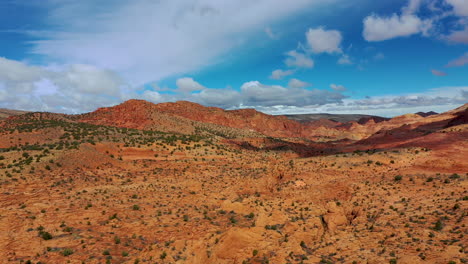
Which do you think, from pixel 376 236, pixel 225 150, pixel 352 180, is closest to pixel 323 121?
pixel 225 150

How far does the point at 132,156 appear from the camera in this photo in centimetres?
3347

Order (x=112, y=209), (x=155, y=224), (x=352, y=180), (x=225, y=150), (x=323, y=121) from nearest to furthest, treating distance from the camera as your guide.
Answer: (x=155, y=224) → (x=112, y=209) → (x=352, y=180) → (x=225, y=150) → (x=323, y=121)

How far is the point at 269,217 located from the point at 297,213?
8.28 ft

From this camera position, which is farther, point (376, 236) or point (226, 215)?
point (226, 215)

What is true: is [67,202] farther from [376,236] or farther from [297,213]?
[376,236]

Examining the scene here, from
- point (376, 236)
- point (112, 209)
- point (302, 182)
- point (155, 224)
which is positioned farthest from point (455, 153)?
point (112, 209)

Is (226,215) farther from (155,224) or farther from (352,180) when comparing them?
(352,180)

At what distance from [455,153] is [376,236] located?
24917mm

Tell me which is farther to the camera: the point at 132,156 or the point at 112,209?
the point at 132,156

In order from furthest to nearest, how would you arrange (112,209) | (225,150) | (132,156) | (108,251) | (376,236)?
(225,150)
(132,156)
(112,209)
(376,236)
(108,251)

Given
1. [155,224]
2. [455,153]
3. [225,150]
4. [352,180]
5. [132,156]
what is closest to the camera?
[155,224]

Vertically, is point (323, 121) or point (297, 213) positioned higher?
point (323, 121)

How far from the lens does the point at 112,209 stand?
18.1 metres

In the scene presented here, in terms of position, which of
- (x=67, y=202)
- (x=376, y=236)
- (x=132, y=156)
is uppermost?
(x=132, y=156)
